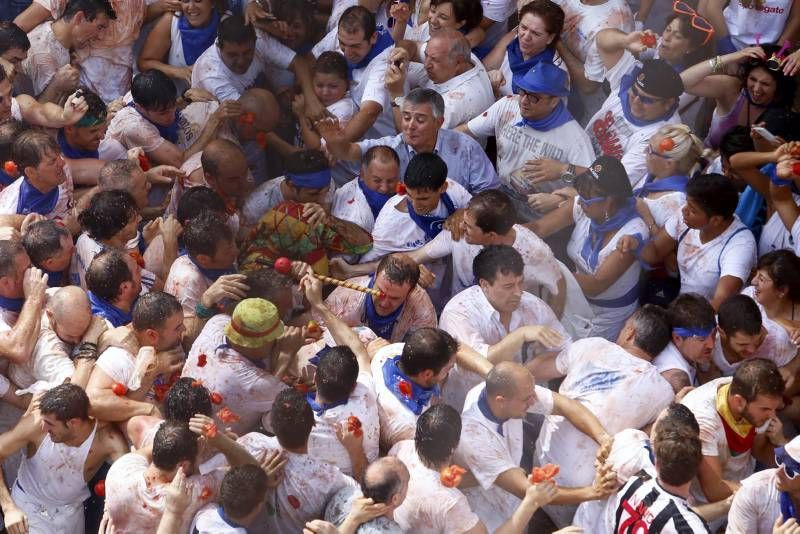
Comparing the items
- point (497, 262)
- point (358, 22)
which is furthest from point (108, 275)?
point (358, 22)

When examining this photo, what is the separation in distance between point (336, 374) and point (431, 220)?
155 centimetres

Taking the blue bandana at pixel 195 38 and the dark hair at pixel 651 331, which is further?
the blue bandana at pixel 195 38

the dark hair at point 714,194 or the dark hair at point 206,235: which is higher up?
the dark hair at point 206,235

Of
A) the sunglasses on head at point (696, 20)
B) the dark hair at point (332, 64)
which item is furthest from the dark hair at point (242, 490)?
the sunglasses on head at point (696, 20)

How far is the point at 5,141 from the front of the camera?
7.16 metres

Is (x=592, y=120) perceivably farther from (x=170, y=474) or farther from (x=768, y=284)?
(x=170, y=474)

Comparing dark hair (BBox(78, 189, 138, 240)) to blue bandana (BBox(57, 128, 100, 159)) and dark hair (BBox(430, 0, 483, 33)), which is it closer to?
blue bandana (BBox(57, 128, 100, 159))

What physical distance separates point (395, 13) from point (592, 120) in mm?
1298

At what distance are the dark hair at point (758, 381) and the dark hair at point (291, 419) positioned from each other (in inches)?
68.3

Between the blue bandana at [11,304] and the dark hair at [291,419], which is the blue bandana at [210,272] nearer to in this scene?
the blue bandana at [11,304]

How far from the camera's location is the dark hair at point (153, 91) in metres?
7.40

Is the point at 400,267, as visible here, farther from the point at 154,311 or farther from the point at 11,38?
the point at 11,38

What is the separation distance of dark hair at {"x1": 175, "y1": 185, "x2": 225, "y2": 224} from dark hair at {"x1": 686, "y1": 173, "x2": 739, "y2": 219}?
7.48 ft

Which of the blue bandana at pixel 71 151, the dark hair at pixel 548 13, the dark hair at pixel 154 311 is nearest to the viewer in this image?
the dark hair at pixel 154 311
